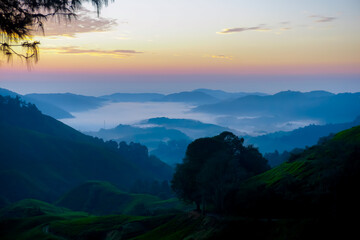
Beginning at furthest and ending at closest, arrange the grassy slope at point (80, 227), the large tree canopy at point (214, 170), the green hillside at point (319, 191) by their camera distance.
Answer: the grassy slope at point (80, 227) < the large tree canopy at point (214, 170) < the green hillside at point (319, 191)

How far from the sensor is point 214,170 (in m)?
57.8

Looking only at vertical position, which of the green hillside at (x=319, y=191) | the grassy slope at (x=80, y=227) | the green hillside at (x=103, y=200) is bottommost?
the green hillside at (x=103, y=200)

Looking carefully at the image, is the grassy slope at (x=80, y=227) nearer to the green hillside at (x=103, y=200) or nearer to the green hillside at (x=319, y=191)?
the green hillside at (x=319, y=191)

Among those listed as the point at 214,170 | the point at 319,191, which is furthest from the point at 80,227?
the point at 319,191

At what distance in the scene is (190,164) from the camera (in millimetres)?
70250

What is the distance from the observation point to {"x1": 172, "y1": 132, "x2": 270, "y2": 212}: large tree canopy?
56219 millimetres

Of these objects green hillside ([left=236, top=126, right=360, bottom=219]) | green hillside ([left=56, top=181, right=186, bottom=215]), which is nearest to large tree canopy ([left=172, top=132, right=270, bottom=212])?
green hillside ([left=236, top=126, right=360, bottom=219])

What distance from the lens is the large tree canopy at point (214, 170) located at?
184ft

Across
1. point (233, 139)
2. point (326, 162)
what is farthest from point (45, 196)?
point (326, 162)

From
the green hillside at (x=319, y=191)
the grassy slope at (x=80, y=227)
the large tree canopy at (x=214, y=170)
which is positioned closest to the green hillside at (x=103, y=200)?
the grassy slope at (x=80, y=227)

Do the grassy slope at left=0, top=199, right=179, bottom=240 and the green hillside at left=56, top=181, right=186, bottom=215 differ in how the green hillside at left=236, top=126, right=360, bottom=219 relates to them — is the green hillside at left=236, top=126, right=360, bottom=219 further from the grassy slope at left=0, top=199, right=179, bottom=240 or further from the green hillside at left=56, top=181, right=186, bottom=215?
the green hillside at left=56, top=181, right=186, bottom=215

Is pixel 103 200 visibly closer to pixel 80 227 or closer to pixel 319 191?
pixel 80 227

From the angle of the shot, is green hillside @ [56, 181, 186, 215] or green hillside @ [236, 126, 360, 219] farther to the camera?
green hillside @ [56, 181, 186, 215]

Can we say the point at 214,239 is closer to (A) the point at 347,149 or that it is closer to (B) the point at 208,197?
(B) the point at 208,197
